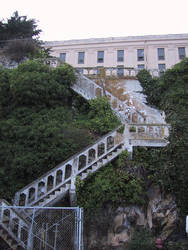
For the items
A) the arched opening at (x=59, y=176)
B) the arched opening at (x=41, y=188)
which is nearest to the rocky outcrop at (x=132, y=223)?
the arched opening at (x=41, y=188)

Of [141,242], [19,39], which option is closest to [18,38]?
[19,39]

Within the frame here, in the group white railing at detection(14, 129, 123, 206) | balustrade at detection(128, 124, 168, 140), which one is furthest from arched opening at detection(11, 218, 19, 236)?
balustrade at detection(128, 124, 168, 140)

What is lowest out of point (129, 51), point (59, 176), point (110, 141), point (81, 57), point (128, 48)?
point (59, 176)

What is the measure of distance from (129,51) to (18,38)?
14.3 metres

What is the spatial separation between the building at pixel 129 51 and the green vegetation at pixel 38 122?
16.6 m

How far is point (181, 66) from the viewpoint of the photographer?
736 inches

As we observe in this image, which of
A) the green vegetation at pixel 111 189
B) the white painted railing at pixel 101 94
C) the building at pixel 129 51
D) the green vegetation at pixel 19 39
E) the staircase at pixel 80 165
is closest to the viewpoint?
the green vegetation at pixel 111 189

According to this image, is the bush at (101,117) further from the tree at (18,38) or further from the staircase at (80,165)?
the tree at (18,38)

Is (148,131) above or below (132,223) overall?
above

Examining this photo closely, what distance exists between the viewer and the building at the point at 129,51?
33.5 metres

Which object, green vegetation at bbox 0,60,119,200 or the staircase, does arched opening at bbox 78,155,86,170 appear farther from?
green vegetation at bbox 0,60,119,200

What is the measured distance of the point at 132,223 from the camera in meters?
11.4

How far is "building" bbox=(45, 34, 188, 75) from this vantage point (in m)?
33.5

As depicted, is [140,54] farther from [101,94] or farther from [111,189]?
[111,189]
